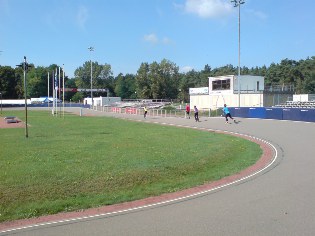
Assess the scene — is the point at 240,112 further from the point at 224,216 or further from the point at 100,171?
the point at 224,216

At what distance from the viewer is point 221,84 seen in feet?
222

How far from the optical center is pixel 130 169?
13125mm

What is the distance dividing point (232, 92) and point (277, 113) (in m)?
25.9

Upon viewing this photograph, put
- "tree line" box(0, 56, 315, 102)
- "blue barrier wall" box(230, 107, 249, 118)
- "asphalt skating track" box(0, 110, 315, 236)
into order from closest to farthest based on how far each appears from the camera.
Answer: "asphalt skating track" box(0, 110, 315, 236), "blue barrier wall" box(230, 107, 249, 118), "tree line" box(0, 56, 315, 102)

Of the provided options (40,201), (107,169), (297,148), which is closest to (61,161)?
(107,169)

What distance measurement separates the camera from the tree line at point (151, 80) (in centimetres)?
12344

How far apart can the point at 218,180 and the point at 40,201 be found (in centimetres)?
530

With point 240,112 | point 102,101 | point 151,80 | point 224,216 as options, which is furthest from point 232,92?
point 151,80

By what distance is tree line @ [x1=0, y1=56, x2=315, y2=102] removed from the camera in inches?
4860

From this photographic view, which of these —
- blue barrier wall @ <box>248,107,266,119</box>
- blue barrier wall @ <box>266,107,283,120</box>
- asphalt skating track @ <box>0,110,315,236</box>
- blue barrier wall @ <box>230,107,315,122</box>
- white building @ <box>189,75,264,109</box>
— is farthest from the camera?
white building @ <box>189,75,264,109</box>

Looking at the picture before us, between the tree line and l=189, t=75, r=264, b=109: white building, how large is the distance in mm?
47777

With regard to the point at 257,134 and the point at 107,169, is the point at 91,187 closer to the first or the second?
the point at 107,169

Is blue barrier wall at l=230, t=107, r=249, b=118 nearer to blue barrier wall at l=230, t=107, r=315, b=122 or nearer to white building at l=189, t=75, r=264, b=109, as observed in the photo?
blue barrier wall at l=230, t=107, r=315, b=122

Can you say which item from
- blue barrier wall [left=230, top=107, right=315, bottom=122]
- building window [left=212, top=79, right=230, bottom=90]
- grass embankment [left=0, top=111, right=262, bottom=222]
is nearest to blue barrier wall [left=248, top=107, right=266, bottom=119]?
blue barrier wall [left=230, top=107, right=315, bottom=122]
